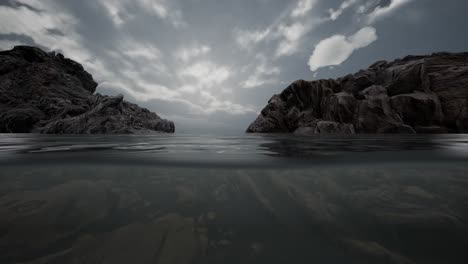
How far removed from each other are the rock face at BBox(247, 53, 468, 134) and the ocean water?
3075 centimetres

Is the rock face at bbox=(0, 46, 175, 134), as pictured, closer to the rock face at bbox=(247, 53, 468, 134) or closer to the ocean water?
the ocean water

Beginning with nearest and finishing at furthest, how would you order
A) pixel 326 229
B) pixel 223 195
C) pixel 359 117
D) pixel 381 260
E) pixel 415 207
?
pixel 381 260, pixel 326 229, pixel 415 207, pixel 223 195, pixel 359 117

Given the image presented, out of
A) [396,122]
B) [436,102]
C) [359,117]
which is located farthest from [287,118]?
[436,102]

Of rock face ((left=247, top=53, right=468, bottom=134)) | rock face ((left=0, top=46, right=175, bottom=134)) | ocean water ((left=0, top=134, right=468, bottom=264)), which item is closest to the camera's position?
ocean water ((left=0, top=134, right=468, bottom=264))

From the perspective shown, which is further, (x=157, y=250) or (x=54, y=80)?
(x=54, y=80)

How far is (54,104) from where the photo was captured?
38188 millimetres

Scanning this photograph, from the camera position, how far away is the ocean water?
1.27m

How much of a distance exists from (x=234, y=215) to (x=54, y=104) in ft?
175

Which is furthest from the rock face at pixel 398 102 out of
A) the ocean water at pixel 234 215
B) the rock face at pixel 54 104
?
the rock face at pixel 54 104

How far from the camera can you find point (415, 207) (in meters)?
1.86

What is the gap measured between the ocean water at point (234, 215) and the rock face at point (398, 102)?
1211 inches

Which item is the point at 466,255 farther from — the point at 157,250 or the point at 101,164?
the point at 101,164

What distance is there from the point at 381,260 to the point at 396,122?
3724 cm

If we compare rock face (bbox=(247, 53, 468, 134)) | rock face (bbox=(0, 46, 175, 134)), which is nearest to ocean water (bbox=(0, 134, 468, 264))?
rock face (bbox=(247, 53, 468, 134))
